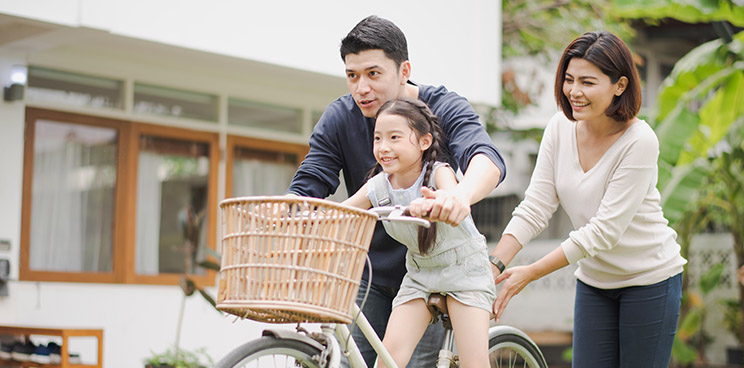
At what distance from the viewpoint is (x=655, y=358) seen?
333cm

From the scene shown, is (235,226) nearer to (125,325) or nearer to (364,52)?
(364,52)

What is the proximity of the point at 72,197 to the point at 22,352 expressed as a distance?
178cm

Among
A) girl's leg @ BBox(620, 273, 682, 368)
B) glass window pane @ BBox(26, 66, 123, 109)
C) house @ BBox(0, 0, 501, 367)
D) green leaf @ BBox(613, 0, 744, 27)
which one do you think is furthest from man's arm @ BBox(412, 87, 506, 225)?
green leaf @ BBox(613, 0, 744, 27)

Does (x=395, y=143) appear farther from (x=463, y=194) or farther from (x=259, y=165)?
(x=259, y=165)

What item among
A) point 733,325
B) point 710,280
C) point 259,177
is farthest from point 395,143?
point 733,325

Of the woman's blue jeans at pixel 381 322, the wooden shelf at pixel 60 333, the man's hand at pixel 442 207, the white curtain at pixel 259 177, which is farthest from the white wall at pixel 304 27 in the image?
the man's hand at pixel 442 207

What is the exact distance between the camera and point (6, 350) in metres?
7.04

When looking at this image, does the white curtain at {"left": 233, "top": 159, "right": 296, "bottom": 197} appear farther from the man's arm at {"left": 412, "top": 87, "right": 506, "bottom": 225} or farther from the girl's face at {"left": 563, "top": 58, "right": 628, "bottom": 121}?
the girl's face at {"left": 563, "top": 58, "right": 628, "bottom": 121}

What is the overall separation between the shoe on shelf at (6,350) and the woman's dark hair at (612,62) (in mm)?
5467

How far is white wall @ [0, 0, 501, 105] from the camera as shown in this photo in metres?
7.06

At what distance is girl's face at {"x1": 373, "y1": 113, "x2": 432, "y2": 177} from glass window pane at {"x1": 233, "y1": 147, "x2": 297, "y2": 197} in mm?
6668

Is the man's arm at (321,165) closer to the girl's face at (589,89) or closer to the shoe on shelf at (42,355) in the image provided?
the girl's face at (589,89)

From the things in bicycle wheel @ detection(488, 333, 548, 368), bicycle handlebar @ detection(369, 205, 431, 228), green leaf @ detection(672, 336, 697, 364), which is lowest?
green leaf @ detection(672, 336, 697, 364)

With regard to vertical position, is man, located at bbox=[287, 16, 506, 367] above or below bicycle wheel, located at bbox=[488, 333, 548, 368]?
above
